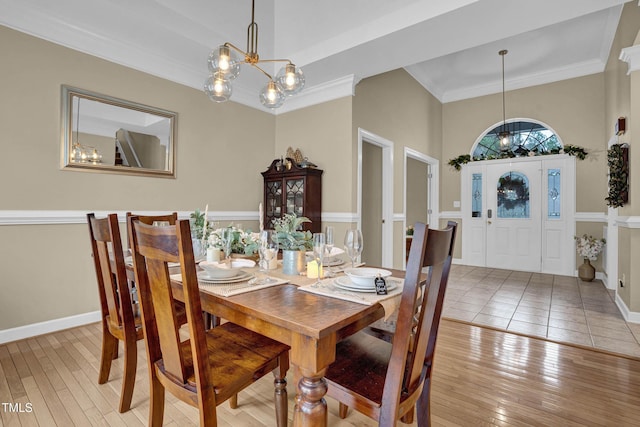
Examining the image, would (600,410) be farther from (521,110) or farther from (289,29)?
(521,110)

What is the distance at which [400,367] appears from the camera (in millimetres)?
965

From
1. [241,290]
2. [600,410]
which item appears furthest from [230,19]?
[600,410]

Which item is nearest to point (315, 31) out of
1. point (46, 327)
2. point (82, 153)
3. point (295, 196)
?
point (295, 196)

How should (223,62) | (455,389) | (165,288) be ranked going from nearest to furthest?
1. (165,288)
2. (455,389)
3. (223,62)

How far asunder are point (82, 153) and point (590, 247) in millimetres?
6539

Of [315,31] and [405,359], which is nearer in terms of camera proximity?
[405,359]

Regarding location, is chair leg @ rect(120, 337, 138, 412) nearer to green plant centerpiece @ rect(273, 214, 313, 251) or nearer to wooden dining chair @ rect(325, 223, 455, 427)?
green plant centerpiece @ rect(273, 214, 313, 251)

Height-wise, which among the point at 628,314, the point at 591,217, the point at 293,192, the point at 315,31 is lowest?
the point at 628,314

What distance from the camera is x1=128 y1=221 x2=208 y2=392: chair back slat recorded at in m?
0.99

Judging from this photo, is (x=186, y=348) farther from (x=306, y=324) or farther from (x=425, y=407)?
(x=425, y=407)

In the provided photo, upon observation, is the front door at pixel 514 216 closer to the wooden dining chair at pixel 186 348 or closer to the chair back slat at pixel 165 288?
the wooden dining chair at pixel 186 348

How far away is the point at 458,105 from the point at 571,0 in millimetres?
3908

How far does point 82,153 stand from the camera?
9.16 ft

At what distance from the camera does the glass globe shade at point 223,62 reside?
80.0 inches
